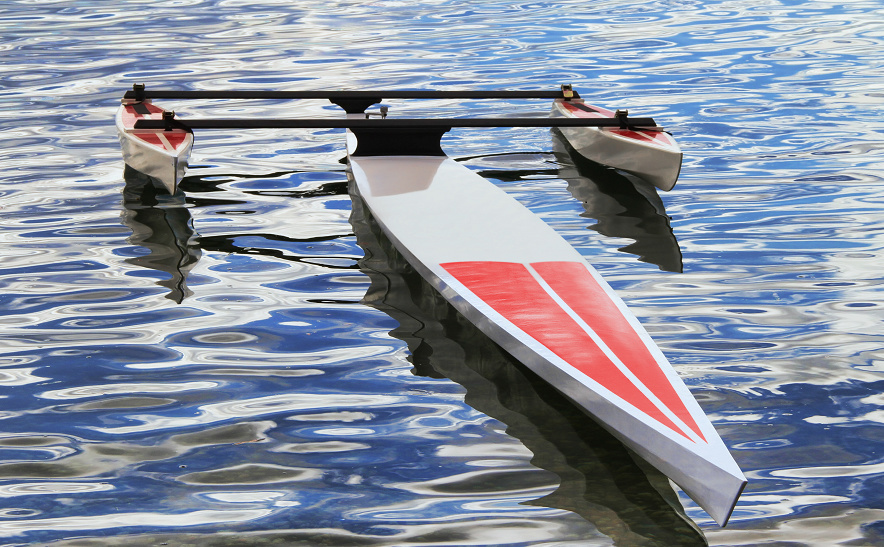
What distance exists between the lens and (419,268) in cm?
398

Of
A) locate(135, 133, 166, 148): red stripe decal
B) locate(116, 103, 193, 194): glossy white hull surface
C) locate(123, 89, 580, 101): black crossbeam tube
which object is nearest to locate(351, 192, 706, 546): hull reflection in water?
locate(116, 103, 193, 194): glossy white hull surface

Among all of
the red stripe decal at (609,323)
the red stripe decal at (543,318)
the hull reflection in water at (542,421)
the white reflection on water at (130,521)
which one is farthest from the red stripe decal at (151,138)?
the white reflection on water at (130,521)

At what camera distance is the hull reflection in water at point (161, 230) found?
14.8 ft

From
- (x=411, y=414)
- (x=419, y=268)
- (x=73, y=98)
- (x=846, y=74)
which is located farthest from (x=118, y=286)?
(x=846, y=74)

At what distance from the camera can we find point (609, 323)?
322 centimetres

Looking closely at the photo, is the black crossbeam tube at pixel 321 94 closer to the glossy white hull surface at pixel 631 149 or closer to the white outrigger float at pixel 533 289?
the glossy white hull surface at pixel 631 149

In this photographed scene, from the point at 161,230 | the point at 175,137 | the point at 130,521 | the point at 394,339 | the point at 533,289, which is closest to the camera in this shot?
the point at 130,521

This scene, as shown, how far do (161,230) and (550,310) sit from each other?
2.63 meters

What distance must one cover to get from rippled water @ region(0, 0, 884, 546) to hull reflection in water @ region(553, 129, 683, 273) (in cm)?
2

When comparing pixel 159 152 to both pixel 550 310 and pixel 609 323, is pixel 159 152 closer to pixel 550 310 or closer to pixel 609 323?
pixel 550 310

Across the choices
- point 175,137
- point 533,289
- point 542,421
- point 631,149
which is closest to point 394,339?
point 533,289

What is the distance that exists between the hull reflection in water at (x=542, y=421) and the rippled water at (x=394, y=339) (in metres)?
0.01

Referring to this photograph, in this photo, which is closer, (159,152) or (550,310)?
(550,310)

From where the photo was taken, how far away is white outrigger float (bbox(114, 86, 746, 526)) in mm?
2568
